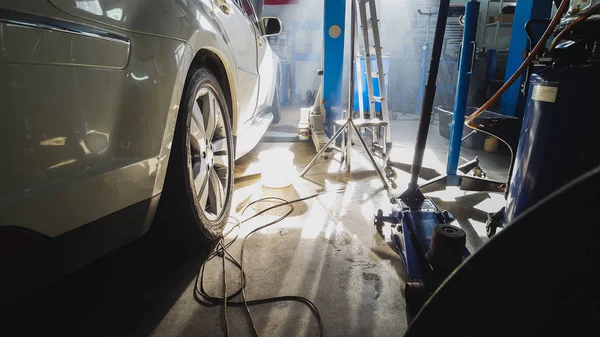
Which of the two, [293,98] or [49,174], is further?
[293,98]

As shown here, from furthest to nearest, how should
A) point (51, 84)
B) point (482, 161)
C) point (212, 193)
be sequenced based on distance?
point (482, 161)
point (212, 193)
point (51, 84)

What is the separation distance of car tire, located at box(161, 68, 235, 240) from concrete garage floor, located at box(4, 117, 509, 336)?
0.13 meters

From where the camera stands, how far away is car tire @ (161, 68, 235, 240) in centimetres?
125

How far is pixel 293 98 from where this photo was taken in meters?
9.66

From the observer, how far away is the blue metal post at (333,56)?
375 centimetres

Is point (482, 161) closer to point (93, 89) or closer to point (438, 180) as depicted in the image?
point (438, 180)

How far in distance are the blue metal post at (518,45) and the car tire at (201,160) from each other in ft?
9.72

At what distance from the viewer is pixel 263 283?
4.59 ft

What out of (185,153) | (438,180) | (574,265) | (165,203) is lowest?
(438,180)

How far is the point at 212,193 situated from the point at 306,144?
262 centimetres

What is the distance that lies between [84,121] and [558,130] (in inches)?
62.4

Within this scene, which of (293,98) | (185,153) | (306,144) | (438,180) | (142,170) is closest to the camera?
(142,170)

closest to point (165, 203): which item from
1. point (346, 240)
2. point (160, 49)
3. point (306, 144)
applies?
point (160, 49)

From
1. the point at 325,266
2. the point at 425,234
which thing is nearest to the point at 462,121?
the point at 425,234
